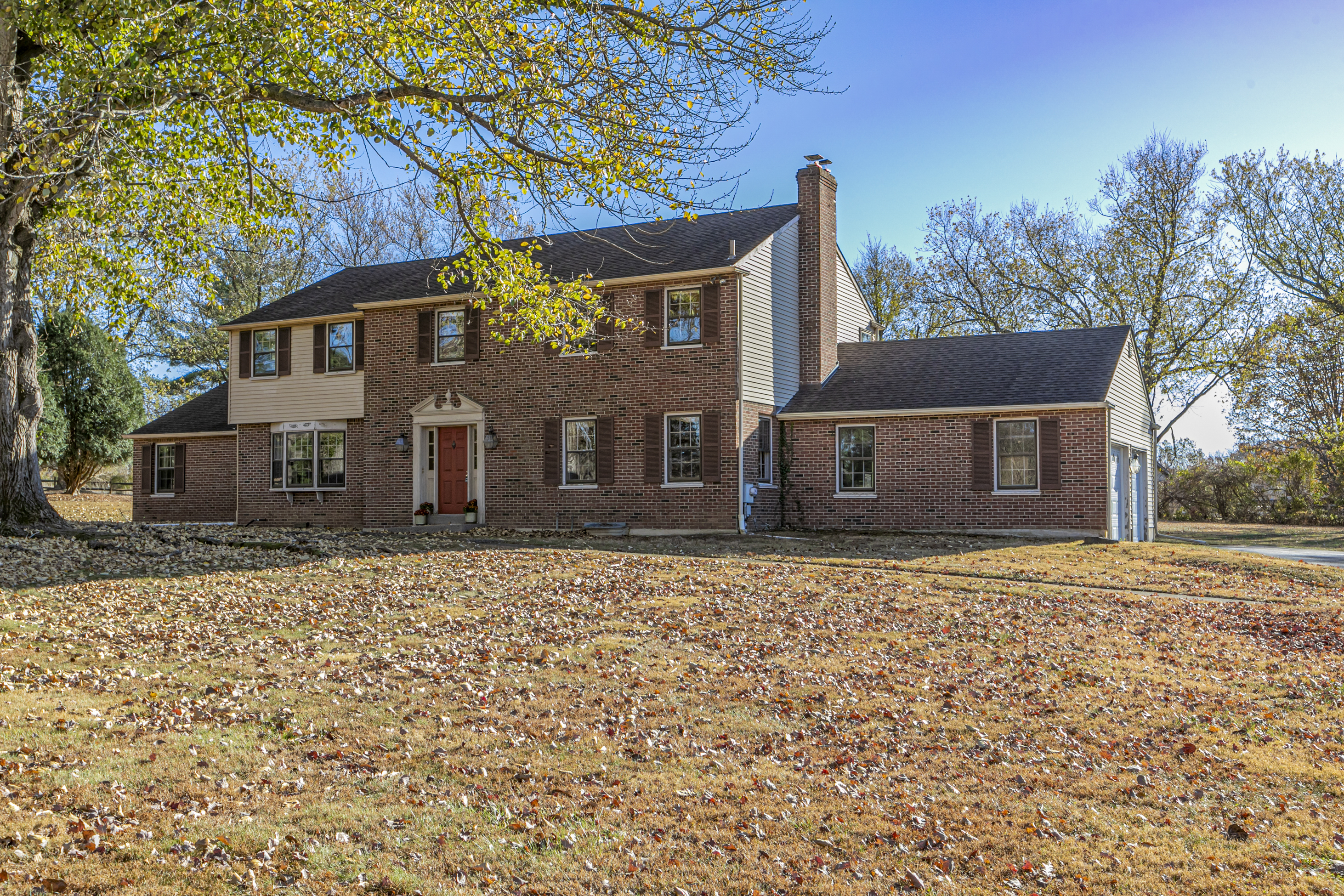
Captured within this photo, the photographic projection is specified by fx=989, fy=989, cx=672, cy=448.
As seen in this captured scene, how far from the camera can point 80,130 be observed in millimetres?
11609

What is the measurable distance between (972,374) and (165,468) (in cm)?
2131

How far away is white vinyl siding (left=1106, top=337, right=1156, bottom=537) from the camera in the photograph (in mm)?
20062

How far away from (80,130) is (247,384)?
13792mm

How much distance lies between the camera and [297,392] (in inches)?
951

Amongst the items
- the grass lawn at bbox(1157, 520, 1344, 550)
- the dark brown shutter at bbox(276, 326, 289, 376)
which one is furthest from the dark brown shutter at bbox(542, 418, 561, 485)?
the grass lawn at bbox(1157, 520, 1344, 550)

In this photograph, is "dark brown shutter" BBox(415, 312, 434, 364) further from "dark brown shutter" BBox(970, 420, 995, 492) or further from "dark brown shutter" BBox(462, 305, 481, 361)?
"dark brown shutter" BBox(970, 420, 995, 492)

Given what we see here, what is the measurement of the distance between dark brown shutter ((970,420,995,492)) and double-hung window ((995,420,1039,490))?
0.13 meters

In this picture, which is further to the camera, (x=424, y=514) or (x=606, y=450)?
(x=424, y=514)

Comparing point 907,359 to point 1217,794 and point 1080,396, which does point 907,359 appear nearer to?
point 1080,396

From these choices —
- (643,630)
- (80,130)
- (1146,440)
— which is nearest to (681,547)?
(643,630)

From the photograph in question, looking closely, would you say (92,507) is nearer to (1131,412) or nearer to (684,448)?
(684,448)

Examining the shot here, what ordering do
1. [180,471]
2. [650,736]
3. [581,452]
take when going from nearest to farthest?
[650,736]
[581,452]
[180,471]

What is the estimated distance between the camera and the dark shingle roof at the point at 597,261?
20.3 metres

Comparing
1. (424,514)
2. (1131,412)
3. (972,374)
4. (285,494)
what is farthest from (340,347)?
(1131,412)
